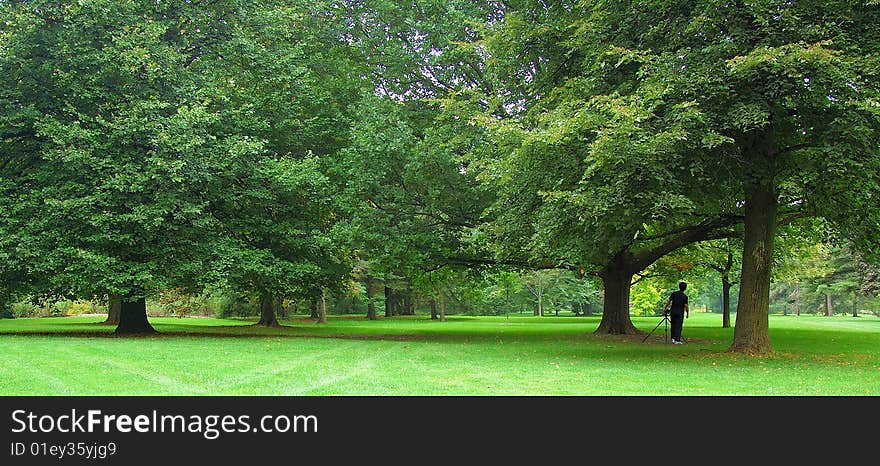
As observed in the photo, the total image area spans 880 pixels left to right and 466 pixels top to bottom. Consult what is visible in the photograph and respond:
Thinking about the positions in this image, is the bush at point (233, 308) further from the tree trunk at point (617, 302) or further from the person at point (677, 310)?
the person at point (677, 310)

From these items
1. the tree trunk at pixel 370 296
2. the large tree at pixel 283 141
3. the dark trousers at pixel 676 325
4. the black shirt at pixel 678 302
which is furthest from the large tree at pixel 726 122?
the tree trunk at pixel 370 296

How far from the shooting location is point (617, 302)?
2484 centimetres

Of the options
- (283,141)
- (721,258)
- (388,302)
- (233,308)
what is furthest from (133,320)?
(388,302)

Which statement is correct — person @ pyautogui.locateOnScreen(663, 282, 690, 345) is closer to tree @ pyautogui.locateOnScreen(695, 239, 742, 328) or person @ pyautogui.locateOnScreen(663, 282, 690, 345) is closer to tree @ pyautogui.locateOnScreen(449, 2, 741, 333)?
tree @ pyautogui.locateOnScreen(449, 2, 741, 333)

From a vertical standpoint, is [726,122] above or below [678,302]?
above

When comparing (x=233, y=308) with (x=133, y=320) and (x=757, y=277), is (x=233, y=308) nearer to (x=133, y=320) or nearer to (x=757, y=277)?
(x=133, y=320)

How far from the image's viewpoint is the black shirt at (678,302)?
60.3 feet

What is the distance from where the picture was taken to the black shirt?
60.3 feet

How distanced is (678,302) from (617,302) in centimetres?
628

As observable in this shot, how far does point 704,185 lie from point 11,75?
802 inches

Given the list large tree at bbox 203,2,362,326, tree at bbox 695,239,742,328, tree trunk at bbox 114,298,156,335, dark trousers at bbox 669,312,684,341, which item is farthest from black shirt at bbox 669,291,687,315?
tree trunk at bbox 114,298,156,335

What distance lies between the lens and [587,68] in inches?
619

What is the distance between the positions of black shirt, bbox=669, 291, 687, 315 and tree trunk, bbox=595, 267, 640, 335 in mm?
5415

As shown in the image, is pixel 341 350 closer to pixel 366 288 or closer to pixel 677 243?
pixel 677 243
